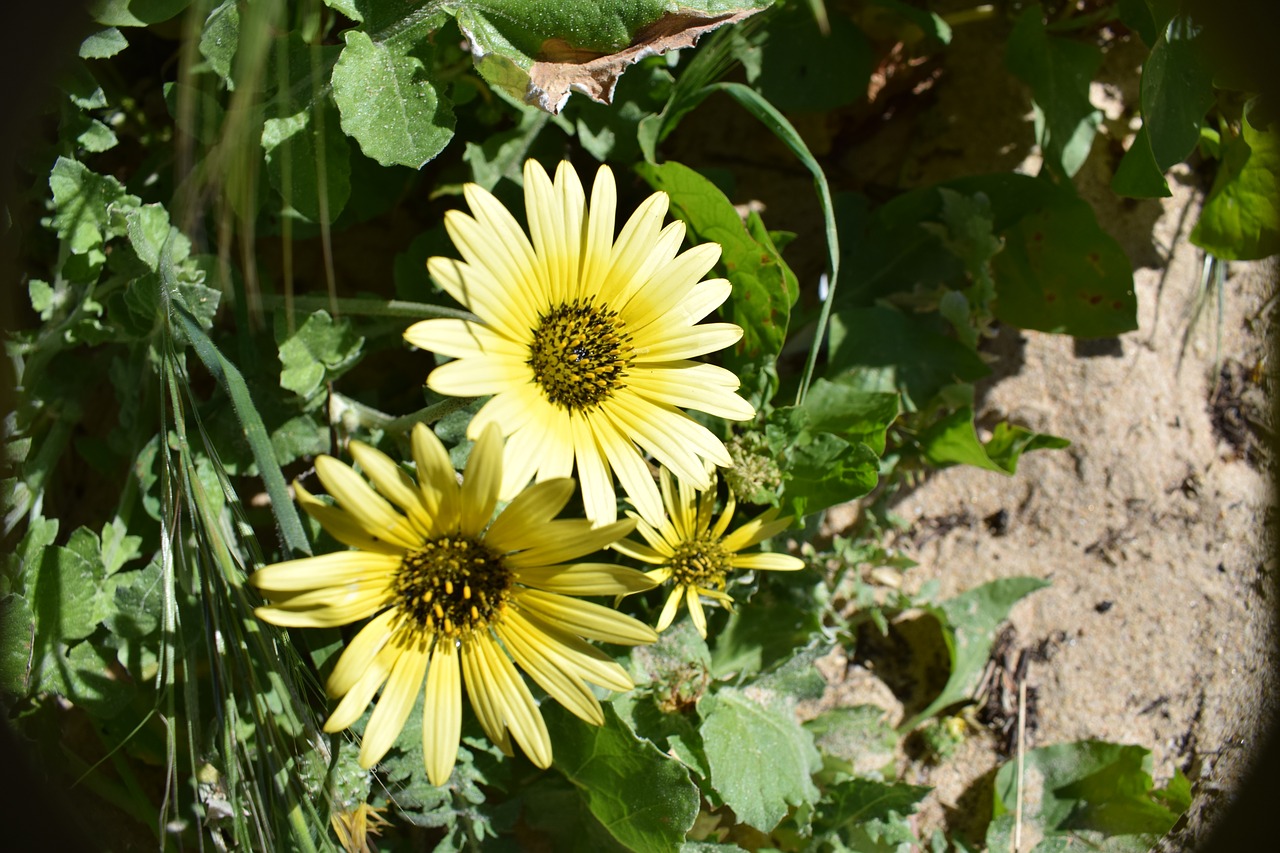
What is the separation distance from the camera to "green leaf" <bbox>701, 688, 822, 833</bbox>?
2.30 meters

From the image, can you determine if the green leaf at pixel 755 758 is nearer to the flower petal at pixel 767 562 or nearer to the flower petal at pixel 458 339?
the flower petal at pixel 767 562

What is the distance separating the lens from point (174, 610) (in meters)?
2.01

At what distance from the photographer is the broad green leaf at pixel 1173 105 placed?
2354 mm

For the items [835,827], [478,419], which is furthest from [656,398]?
[835,827]

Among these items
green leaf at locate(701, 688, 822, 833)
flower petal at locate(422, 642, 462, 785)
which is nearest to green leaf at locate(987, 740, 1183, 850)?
green leaf at locate(701, 688, 822, 833)

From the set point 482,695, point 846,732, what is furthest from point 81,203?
point 846,732

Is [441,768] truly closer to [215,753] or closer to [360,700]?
[360,700]

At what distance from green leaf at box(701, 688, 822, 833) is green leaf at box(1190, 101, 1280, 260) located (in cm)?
180

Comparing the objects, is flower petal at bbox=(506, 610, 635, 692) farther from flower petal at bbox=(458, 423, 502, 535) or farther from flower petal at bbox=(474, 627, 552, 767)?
flower petal at bbox=(458, 423, 502, 535)

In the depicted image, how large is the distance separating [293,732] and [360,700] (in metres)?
0.29

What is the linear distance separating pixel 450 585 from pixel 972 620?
1754 millimetres

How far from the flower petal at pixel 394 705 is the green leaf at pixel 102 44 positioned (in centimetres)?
143

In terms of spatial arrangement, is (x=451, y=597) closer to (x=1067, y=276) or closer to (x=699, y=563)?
(x=699, y=563)

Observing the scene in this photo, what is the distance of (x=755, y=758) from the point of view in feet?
7.75
